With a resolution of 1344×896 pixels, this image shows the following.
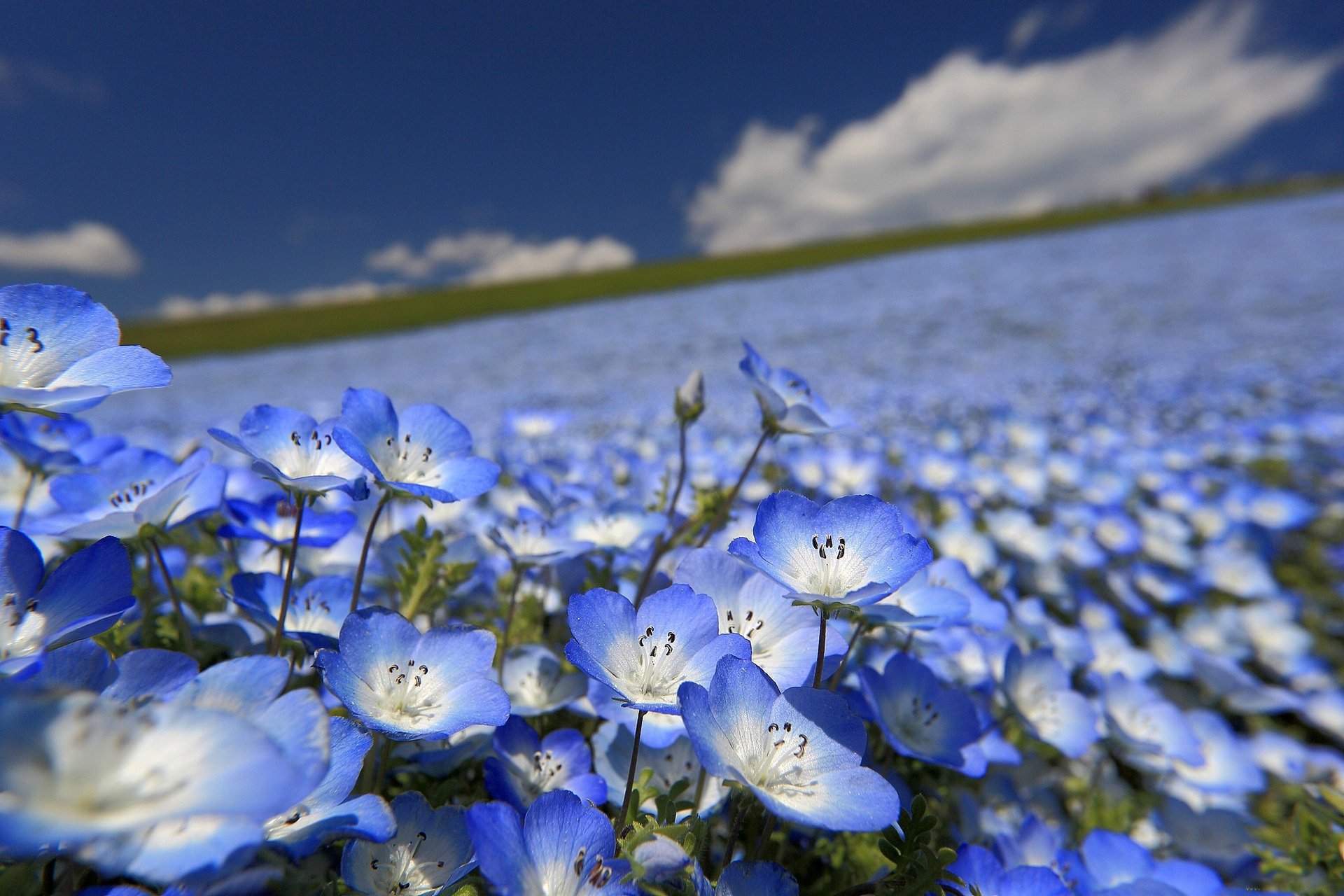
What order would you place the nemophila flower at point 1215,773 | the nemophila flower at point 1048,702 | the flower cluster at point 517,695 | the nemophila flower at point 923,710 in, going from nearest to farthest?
the flower cluster at point 517,695, the nemophila flower at point 923,710, the nemophila flower at point 1048,702, the nemophila flower at point 1215,773

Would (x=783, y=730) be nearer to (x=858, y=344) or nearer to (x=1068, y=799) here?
(x=1068, y=799)

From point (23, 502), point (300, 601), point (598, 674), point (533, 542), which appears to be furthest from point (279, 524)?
point (598, 674)

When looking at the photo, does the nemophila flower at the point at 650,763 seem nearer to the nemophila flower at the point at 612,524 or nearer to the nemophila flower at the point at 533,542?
the nemophila flower at the point at 533,542

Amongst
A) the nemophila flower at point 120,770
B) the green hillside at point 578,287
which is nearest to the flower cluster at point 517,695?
the nemophila flower at point 120,770

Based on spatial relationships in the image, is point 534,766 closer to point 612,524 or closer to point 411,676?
point 411,676

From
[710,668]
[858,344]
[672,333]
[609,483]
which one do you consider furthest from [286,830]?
[672,333]

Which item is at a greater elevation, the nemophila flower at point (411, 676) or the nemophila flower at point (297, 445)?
the nemophila flower at point (297, 445)
